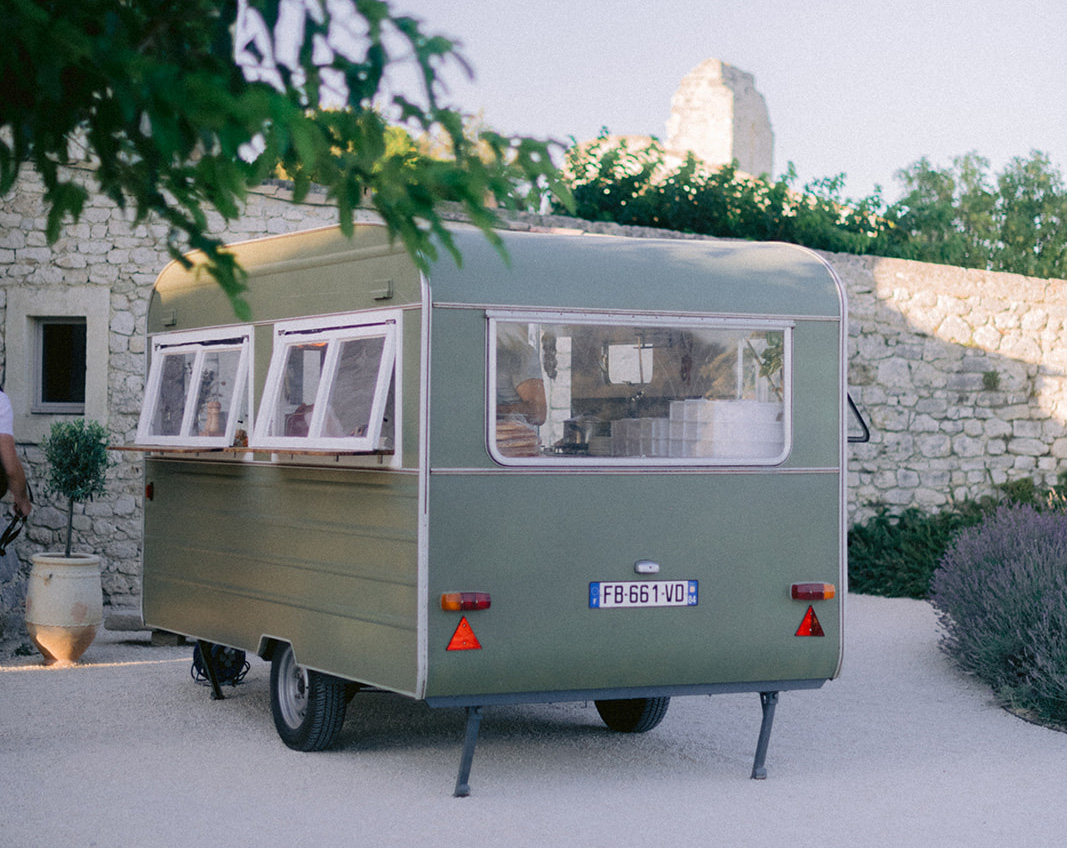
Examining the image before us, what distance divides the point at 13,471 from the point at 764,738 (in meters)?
4.50

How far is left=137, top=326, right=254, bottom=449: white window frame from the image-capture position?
687cm

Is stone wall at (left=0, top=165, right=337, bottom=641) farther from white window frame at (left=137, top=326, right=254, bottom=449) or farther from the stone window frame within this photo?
white window frame at (left=137, top=326, right=254, bottom=449)

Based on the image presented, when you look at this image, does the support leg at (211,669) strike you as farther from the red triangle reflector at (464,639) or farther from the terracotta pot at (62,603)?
the red triangle reflector at (464,639)

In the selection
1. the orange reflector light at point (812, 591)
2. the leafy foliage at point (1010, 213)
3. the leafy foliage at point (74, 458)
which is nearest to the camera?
the orange reflector light at point (812, 591)

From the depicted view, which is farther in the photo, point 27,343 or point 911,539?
point 911,539

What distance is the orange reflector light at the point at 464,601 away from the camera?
5508mm

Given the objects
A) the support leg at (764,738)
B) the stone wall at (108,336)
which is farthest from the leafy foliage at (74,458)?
the support leg at (764,738)

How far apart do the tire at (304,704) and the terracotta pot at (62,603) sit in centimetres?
256

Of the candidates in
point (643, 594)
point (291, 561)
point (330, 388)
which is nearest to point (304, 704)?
point (291, 561)

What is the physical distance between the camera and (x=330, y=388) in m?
6.07

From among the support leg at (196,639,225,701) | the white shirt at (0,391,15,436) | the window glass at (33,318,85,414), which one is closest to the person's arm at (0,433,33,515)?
the white shirt at (0,391,15,436)

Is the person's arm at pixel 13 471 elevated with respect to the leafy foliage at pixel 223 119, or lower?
lower

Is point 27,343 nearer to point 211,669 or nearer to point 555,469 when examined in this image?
point 211,669

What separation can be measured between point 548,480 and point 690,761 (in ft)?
5.58
